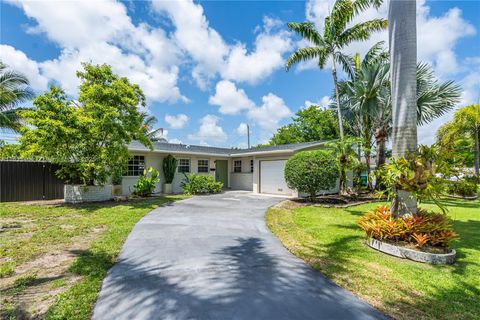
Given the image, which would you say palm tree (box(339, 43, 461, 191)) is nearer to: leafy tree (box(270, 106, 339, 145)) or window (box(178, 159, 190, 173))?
window (box(178, 159, 190, 173))

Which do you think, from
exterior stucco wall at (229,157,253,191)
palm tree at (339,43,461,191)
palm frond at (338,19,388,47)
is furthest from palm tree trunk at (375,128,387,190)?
exterior stucco wall at (229,157,253,191)

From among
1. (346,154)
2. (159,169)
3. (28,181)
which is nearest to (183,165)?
(159,169)

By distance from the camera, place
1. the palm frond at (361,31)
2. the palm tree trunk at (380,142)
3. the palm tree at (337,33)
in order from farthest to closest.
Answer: the palm tree trunk at (380,142) < the palm frond at (361,31) < the palm tree at (337,33)

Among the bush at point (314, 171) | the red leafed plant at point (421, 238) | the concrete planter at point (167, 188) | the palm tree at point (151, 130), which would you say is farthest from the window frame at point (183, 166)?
the red leafed plant at point (421, 238)

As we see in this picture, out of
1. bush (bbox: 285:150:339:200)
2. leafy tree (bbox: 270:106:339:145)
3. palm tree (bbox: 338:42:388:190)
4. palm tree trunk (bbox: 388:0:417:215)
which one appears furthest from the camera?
leafy tree (bbox: 270:106:339:145)

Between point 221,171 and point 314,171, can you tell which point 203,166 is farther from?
point 314,171

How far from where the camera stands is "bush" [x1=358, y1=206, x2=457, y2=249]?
4637 mm

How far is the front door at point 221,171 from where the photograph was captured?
18.7m

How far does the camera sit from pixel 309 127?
29.1m

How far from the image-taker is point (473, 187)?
16.0 feet

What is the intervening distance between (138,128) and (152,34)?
405 centimetres

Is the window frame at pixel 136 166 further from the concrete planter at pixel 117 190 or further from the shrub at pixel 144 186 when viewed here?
the shrub at pixel 144 186

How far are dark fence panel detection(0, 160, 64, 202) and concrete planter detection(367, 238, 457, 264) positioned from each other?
1399cm

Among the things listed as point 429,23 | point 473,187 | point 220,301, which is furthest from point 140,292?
point 429,23
